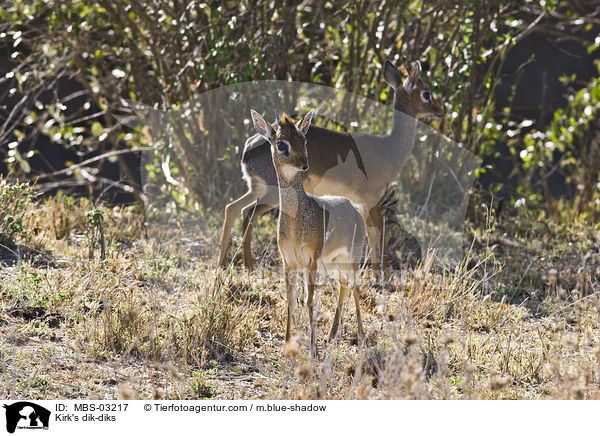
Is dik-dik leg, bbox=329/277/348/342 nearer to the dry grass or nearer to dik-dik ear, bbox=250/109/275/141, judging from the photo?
the dry grass

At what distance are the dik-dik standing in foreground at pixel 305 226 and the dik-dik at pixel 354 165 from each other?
46.2 inches

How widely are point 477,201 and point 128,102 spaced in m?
3.84

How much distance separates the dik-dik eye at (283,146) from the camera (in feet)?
12.5

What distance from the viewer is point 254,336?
14.5ft

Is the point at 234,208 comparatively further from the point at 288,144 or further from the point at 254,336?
the point at 288,144

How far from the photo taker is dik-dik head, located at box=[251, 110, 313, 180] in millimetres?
3789

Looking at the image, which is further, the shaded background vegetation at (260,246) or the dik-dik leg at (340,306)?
the dik-dik leg at (340,306)

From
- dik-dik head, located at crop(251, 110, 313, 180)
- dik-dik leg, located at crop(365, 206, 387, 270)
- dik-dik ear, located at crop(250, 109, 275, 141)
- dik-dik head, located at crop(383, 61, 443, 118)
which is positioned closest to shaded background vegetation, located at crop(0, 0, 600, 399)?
dik-dik head, located at crop(383, 61, 443, 118)

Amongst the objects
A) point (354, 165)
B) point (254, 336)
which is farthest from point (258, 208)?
point (254, 336)

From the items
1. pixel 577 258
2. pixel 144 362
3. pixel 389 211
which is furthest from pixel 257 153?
pixel 577 258

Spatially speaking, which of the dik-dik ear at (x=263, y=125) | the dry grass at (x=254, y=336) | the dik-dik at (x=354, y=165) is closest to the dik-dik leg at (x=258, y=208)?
the dik-dik at (x=354, y=165)

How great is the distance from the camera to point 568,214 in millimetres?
7879
